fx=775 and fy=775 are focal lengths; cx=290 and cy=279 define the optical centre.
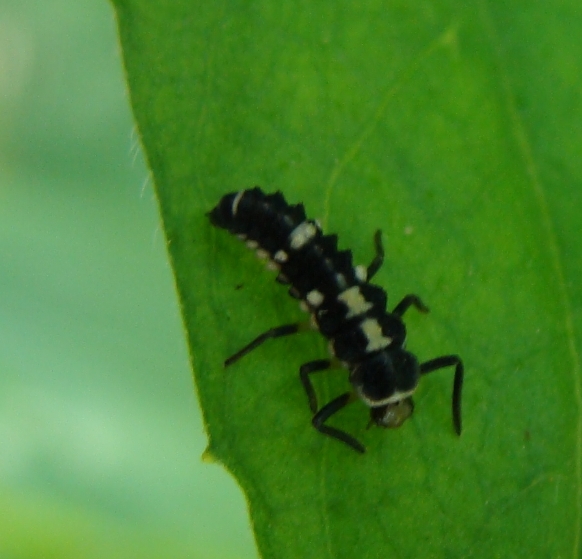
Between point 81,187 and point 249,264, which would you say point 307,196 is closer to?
point 249,264

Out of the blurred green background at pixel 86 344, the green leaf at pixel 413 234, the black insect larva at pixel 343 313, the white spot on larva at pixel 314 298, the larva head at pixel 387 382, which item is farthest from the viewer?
the blurred green background at pixel 86 344

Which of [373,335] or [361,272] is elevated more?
[361,272]

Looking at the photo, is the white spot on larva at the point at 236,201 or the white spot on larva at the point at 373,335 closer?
the white spot on larva at the point at 236,201

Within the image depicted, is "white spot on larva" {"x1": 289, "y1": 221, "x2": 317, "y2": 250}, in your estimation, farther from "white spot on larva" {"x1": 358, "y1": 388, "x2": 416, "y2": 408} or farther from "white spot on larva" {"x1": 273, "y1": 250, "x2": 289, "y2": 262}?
"white spot on larva" {"x1": 358, "y1": 388, "x2": 416, "y2": 408}

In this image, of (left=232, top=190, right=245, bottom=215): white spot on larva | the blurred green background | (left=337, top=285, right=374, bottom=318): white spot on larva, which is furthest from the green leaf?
the blurred green background

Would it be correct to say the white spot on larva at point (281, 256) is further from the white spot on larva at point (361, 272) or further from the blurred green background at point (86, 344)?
the blurred green background at point (86, 344)

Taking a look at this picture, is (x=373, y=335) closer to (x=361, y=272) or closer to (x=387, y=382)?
(x=387, y=382)

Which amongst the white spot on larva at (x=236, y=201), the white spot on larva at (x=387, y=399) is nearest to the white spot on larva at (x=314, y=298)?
the white spot on larva at (x=387, y=399)

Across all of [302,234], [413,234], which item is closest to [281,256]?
[302,234]
